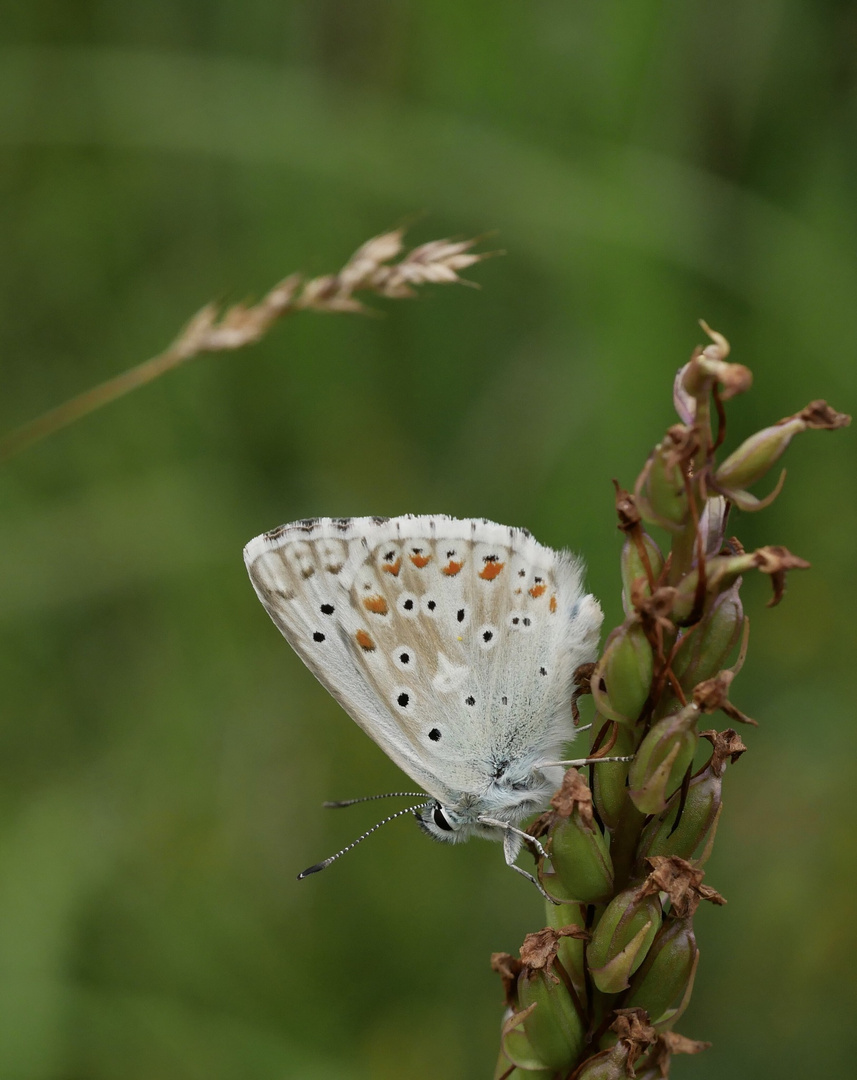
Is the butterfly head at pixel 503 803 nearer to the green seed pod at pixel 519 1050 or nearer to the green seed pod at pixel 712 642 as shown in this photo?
the green seed pod at pixel 519 1050

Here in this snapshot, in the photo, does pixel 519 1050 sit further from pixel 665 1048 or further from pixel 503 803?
pixel 503 803

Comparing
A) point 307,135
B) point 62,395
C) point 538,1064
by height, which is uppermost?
point 307,135

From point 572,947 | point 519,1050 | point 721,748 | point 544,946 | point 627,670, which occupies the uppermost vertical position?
point 627,670

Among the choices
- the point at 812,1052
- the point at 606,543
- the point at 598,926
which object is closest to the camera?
the point at 598,926

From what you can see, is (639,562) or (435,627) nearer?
(639,562)

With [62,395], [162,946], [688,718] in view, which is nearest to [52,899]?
[162,946]

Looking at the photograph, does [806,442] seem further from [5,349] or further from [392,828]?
[5,349]

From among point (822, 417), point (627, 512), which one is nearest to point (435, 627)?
point (627, 512)
